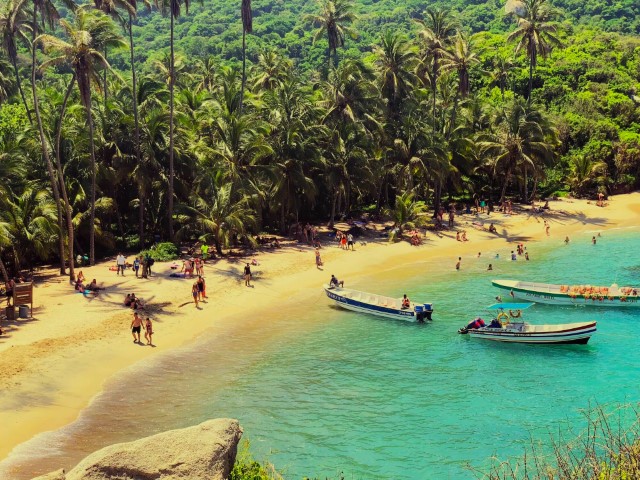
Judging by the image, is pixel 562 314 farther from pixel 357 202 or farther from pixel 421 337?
pixel 357 202

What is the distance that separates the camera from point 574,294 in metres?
40.6

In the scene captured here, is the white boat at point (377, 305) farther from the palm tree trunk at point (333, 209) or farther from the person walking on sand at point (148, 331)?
the palm tree trunk at point (333, 209)

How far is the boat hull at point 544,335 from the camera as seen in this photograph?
32719mm

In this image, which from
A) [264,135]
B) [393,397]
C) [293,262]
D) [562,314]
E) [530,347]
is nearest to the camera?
[393,397]

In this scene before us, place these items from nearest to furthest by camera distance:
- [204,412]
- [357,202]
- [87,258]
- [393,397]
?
[204,412], [393,397], [87,258], [357,202]

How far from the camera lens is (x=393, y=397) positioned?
26906 millimetres

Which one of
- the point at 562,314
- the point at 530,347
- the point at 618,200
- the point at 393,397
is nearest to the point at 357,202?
the point at 618,200

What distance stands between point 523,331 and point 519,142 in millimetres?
36205

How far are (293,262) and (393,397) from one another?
22854 millimetres

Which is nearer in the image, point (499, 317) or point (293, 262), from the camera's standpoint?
point (499, 317)

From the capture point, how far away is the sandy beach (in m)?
25.9

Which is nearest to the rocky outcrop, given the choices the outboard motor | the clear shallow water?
the clear shallow water

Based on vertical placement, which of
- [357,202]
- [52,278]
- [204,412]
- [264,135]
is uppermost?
[264,135]

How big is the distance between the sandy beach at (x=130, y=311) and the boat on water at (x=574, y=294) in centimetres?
740
